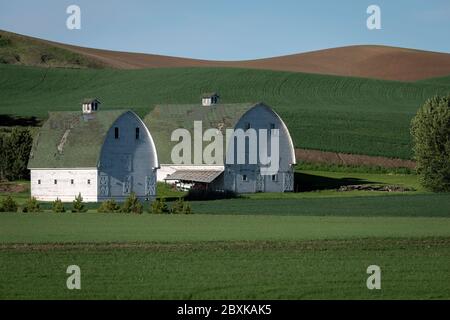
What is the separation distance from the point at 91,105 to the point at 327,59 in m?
96.5

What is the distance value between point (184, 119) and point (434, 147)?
20.9m

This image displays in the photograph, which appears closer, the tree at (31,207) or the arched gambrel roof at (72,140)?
the tree at (31,207)

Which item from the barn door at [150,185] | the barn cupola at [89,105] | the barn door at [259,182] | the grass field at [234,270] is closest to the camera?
the grass field at [234,270]

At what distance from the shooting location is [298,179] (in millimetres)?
86375

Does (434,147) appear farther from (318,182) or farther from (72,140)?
(72,140)

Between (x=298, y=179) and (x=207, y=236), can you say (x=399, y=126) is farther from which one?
(x=207, y=236)

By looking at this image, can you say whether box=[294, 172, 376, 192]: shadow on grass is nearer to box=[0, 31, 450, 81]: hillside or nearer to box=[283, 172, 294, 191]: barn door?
box=[283, 172, 294, 191]: barn door

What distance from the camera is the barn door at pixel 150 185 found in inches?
2918

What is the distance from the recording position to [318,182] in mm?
84875

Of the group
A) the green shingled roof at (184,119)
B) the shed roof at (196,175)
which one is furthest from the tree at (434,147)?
the shed roof at (196,175)

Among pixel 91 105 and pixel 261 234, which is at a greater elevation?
pixel 91 105

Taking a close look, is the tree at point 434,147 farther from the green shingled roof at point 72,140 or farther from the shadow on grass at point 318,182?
the green shingled roof at point 72,140

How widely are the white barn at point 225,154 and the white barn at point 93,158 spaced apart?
5.34m
